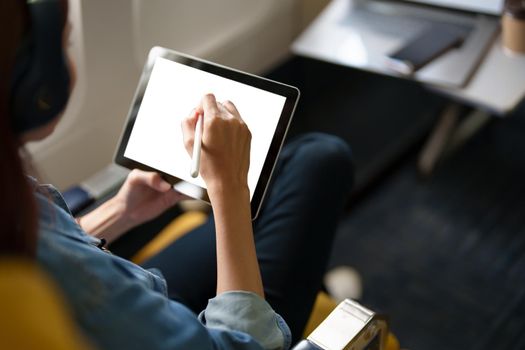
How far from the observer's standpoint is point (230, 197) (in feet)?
2.27

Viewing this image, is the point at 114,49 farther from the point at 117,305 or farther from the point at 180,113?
the point at 117,305

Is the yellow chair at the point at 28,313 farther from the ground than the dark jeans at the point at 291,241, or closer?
farther from the ground

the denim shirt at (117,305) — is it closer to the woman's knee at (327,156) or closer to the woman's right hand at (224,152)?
the woman's right hand at (224,152)

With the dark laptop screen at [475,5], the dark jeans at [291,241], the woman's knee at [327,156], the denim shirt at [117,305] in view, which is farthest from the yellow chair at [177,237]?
the dark laptop screen at [475,5]

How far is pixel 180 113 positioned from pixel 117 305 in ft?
1.24

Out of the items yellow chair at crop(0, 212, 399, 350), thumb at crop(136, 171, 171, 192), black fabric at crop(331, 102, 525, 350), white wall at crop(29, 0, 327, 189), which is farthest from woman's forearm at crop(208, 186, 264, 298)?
black fabric at crop(331, 102, 525, 350)

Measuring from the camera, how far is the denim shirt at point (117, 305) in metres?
0.50

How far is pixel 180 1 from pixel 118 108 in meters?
0.28

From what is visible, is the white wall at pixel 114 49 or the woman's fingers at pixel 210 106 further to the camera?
the white wall at pixel 114 49

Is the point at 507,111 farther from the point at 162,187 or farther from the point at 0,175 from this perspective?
the point at 0,175

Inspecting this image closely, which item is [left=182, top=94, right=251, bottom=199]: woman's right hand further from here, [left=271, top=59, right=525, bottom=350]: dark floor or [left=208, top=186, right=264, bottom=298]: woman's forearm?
[left=271, top=59, right=525, bottom=350]: dark floor

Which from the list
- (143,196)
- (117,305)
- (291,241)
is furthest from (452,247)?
(117,305)

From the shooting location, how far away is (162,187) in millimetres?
858

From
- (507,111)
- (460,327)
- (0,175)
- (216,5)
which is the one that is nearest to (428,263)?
(460,327)
